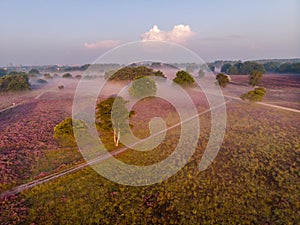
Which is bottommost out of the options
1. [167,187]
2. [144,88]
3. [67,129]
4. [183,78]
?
[167,187]

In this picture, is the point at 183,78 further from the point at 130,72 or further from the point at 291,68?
the point at 291,68

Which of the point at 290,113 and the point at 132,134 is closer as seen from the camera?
the point at 132,134

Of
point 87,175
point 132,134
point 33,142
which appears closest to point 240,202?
point 87,175

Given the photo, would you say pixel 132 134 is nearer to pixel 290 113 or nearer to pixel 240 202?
pixel 240 202

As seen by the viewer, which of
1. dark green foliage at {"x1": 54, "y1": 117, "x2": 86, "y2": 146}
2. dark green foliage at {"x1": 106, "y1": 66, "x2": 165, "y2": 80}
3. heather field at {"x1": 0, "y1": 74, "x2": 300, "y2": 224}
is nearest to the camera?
heather field at {"x1": 0, "y1": 74, "x2": 300, "y2": 224}

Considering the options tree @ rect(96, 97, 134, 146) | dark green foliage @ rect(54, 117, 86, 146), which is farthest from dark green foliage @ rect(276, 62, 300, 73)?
dark green foliage @ rect(54, 117, 86, 146)

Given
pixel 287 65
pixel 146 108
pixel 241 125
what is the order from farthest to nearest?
pixel 287 65 < pixel 146 108 < pixel 241 125

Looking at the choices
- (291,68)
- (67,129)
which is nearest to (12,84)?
(67,129)

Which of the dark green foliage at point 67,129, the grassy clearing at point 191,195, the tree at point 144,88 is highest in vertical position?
the tree at point 144,88

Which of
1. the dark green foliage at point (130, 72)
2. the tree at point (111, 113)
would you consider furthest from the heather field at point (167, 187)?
the dark green foliage at point (130, 72)

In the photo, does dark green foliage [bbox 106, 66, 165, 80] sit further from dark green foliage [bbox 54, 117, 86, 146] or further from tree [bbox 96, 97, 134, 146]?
tree [bbox 96, 97, 134, 146]

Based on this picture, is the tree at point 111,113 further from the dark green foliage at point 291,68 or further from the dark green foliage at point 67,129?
the dark green foliage at point 291,68
